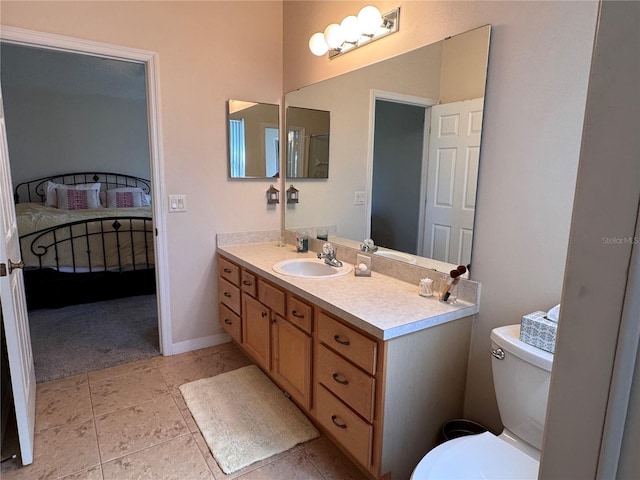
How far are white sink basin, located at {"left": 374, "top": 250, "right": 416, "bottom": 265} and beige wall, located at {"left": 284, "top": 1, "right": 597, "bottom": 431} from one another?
370 millimetres

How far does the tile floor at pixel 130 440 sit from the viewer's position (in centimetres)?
168

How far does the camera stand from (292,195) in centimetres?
290

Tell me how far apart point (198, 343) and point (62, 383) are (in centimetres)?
85

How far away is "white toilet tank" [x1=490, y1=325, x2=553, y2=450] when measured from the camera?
4.09 ft

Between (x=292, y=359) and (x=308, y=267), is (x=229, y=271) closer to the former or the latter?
(x=308, y=267)

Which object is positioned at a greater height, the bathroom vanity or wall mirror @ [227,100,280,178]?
wall mirror @ [227,100,280,178]

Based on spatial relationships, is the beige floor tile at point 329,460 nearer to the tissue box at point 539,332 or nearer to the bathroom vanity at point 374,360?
the bathroom vanity at point 374,360

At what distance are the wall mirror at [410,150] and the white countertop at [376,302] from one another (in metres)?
0.21

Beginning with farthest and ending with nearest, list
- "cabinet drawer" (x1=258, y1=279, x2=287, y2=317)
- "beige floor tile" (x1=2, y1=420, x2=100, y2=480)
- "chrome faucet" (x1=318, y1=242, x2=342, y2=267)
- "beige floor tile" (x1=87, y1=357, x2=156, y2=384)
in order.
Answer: "beige floor tile" (x1=87, y1=357, x2=156, y2=384) → "chrome faucet" (x1=318, y1=242, x2=342, y2=267) → "cabinet drawer" (x1=258, y1=279, x2=287, y2=317) → "beige floor tile" (x1=2, y1=420, x2=100, y2=480)

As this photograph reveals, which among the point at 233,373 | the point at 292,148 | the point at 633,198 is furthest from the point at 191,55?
the point at 633,198

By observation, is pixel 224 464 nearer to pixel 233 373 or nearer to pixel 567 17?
pixel 233 373

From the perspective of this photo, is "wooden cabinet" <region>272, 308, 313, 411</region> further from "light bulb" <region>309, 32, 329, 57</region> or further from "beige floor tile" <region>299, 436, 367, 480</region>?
"light bulb" <region>309, 32, 329, 57</region>

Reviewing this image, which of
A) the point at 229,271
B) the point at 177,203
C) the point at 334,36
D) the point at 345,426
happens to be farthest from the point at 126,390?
the point at 334,36

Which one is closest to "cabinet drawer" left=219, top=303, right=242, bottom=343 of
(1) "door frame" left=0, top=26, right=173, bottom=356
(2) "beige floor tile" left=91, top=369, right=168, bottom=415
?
(1) "door frame" left=0, top=26, right=173, bottom=356
